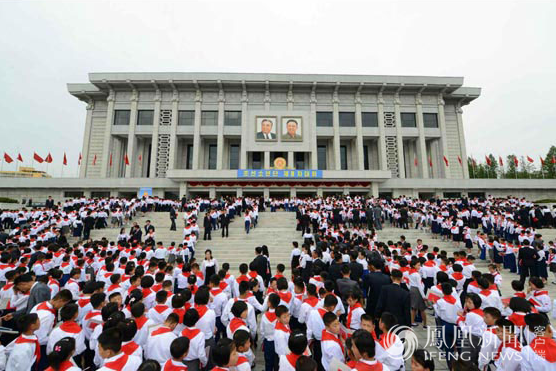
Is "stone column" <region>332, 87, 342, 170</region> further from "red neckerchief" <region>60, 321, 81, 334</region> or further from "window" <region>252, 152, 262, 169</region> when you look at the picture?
"red neckerchief" <region>60, 321, 81, 334</region>

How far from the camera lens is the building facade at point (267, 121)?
3173 centimetres

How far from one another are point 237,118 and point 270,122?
484 centimetres

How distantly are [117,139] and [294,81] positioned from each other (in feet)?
81.3

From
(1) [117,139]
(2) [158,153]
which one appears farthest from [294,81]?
(1) [117,139]

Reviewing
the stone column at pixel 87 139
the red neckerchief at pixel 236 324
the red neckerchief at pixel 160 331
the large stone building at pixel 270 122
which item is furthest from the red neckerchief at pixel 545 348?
the stone column at pixel 87 139

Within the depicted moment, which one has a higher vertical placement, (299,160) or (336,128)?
(336,128)

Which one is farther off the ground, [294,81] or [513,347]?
[294,81]

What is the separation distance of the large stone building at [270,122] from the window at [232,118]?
132 mm

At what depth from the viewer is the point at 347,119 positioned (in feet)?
112

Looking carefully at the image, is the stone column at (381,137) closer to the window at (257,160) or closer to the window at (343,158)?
the window at (343,158)

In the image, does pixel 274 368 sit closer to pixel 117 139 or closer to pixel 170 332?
pixel 170 332

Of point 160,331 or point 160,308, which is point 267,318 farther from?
point 160,308

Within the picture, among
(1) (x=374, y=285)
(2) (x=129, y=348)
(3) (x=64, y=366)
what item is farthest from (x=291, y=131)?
(3) (x=64, y=366)

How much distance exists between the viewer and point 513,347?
2.71 metres
